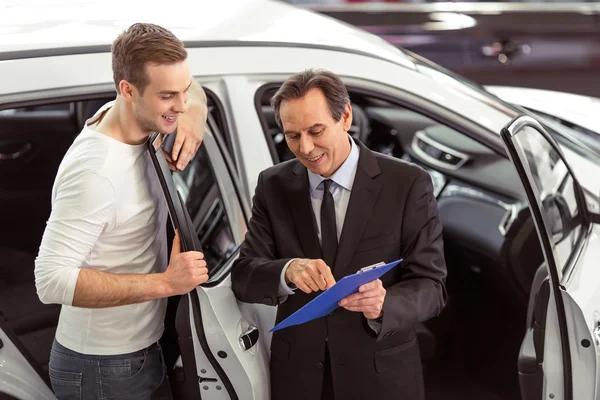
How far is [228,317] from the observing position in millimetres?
2359

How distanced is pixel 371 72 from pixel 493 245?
43.1 inches

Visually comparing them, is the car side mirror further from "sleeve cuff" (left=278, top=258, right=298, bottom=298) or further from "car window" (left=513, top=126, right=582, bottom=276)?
"sleeve cuff" (left=278, top=258, right=298, bottom=298)

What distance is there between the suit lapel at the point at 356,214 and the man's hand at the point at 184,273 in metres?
0.35

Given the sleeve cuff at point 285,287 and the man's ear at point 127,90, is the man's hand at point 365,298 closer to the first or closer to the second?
the sleeve cuff at point 285,287

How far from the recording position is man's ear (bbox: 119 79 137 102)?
2182 millimetres

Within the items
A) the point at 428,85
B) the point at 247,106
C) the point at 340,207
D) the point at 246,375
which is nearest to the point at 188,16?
the point at 247,106

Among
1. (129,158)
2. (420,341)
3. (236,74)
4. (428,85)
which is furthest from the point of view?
(420,341)

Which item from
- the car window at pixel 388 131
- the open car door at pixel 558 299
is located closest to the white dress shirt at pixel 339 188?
the open car door at pixel 558 299

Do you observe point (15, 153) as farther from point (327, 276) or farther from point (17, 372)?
point (327, 276)

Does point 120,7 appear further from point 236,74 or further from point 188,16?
point 236,74

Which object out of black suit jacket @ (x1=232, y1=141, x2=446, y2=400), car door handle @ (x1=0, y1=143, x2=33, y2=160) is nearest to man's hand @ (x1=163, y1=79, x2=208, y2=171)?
black suit jacket @ (x1=232, y1=141, x2=446, y2=400)

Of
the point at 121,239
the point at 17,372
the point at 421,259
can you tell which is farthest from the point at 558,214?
the point at 17,372

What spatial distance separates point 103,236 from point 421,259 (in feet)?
2.67

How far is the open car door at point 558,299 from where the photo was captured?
245 centimetres
